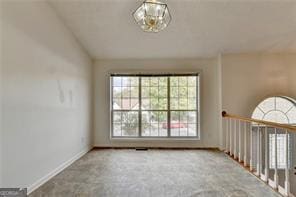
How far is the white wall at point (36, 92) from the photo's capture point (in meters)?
3.26

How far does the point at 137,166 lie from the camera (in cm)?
506

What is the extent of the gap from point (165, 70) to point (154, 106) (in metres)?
0.95

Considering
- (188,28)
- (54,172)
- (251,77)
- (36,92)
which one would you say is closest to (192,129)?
(251,77)

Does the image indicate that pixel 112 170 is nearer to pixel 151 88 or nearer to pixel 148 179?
pixel 148 179

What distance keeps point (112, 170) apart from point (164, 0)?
2.99 metres

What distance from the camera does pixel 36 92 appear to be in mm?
3920

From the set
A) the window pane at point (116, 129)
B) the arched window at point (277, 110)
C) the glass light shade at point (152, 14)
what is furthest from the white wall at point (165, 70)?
the glass light shade at point (152, 14)

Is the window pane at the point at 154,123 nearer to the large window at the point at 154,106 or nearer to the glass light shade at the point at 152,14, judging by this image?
the large window at the point at 154,106

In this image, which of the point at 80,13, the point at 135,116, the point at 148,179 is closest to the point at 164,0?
the point at 80,13

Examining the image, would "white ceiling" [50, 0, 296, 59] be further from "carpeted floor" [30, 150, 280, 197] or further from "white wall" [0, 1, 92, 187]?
"carpeted floor" [30, 150, 280, 197]

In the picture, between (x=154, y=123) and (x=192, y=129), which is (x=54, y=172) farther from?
(x=192, y=129)

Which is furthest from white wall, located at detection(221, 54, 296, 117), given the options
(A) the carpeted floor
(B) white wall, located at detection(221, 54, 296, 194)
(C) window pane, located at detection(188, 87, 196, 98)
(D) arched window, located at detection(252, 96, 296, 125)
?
(A) the carpeted floor

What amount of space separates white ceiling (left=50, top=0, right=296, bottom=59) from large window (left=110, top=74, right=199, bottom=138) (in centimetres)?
65

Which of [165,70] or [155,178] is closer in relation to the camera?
[155,178]
